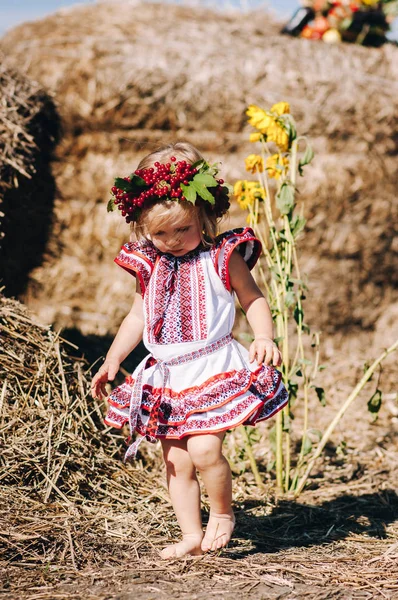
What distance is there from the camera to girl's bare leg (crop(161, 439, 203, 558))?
83.0 inches

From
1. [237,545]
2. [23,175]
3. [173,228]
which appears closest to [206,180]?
[173,228]

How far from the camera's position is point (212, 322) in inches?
83.0

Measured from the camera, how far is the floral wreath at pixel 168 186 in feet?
6.61

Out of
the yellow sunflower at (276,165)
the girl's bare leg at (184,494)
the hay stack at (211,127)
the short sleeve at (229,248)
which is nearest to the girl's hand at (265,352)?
the short sleeve at (229,248)

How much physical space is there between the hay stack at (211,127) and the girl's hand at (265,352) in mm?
2527

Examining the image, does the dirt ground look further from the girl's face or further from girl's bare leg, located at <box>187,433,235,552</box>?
the girl's face

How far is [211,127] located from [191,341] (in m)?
2.79

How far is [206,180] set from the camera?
2018mm

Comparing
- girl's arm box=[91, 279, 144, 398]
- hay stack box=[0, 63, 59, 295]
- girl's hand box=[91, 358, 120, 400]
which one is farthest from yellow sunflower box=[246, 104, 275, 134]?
hay stack box=[0, 63, 59, 295]

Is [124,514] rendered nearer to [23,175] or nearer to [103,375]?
[103,375]

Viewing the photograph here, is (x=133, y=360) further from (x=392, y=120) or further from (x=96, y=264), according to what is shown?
(x=392, y=120)

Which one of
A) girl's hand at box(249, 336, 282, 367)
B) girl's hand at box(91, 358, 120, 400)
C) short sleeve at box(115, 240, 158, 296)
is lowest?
girl's hand at box(91, 358, 120, 400)

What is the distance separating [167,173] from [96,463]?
1.22 metres

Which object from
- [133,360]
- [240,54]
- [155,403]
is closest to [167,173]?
[155,403]
